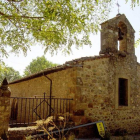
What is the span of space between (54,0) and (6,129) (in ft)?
12.1

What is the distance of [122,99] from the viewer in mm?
8984

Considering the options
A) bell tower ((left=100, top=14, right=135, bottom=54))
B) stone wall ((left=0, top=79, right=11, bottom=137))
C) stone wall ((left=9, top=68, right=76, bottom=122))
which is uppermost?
bell tower ((left=100, top=14, right=135, bottom=54))

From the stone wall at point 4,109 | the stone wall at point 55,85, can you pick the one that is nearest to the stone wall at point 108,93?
the stone wall at point 55,85

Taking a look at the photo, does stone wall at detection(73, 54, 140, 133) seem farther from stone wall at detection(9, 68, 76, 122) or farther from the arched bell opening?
the arched bell opening

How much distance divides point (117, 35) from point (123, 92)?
2.80 m

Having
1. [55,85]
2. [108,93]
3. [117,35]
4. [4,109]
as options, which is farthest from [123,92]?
[4,109]

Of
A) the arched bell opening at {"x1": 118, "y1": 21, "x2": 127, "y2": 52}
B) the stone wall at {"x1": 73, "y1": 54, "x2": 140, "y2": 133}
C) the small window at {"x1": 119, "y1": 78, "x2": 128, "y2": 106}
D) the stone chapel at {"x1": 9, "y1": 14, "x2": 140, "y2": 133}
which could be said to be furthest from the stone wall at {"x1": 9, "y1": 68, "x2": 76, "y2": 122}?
the arched bell opening at {"x1": 118, "y1": 21, "x2": 127, "y2": 52}

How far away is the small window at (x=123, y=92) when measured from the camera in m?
8.90

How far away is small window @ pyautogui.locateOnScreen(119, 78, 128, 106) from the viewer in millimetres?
8898

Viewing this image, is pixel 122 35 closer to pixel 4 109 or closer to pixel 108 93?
pixel 108 93

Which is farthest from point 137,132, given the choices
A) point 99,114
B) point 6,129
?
point 6,129

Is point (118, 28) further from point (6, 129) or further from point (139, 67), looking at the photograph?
point (6, 129)

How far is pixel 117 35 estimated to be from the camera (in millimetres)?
8883

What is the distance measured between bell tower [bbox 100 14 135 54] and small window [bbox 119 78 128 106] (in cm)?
150
